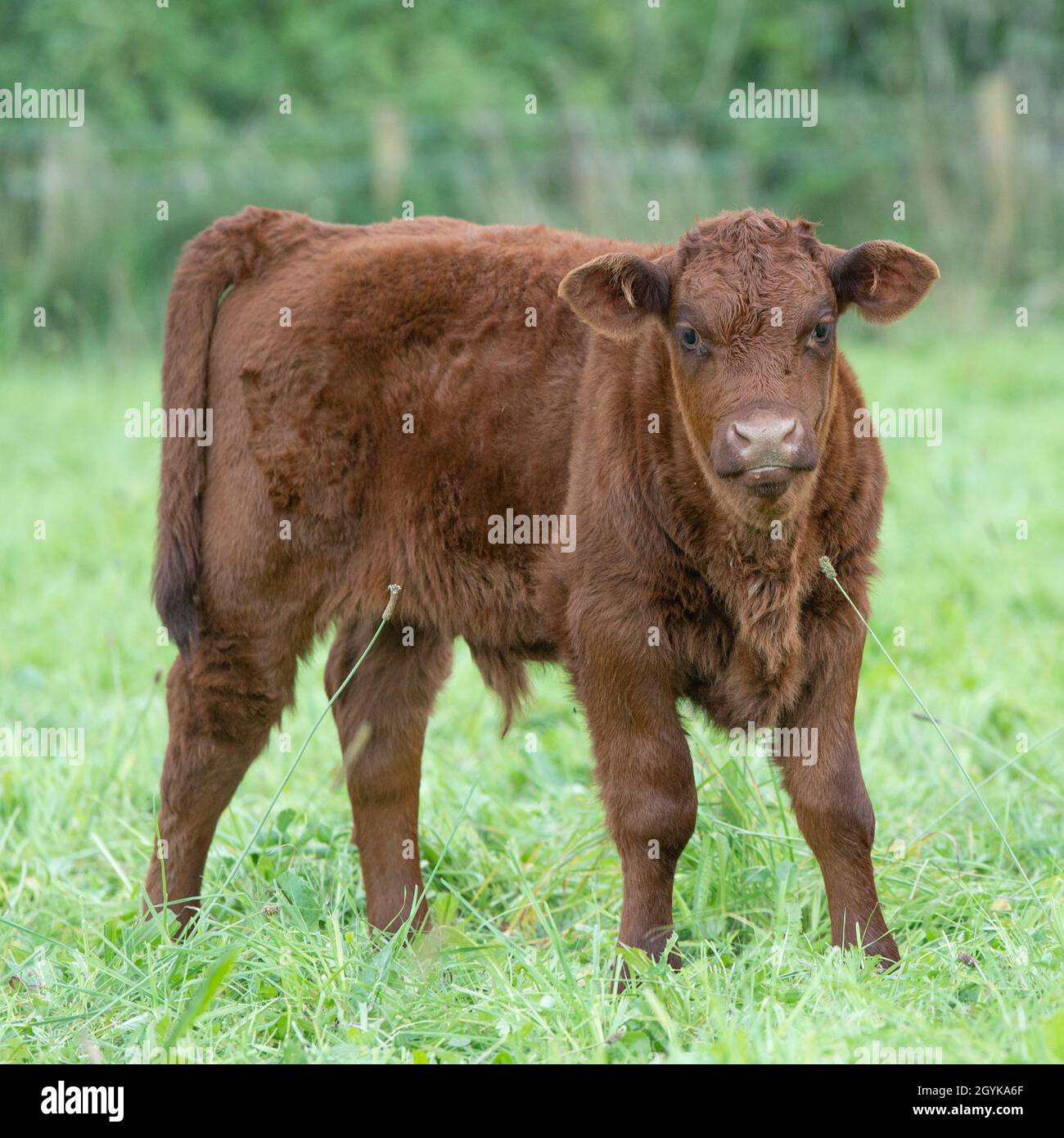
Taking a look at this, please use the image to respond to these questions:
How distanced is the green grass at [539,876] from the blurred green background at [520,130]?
5327 millimetres

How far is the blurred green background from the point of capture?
1281 centimetres

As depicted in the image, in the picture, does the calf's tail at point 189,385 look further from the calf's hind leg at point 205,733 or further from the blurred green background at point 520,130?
the blurred green background at point 520,130

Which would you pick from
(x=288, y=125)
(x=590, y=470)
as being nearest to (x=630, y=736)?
(x=590, y=470)

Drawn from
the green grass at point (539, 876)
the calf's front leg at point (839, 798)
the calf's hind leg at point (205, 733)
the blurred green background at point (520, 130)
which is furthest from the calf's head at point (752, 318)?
the blurred green background at point (520, 130)

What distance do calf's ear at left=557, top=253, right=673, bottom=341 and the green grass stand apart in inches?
49.5

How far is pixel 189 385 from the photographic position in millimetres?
4613

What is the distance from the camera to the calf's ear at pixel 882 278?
12.6 ft

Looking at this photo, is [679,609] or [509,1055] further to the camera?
[679,609]

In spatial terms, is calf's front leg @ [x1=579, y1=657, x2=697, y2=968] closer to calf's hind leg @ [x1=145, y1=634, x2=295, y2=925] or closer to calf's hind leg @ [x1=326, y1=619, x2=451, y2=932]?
calf's hind leg @ [x1=326, y1=619, x2=451, y2=932]

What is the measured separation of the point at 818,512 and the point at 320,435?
1446mm

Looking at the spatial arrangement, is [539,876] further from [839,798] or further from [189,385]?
[189,385]

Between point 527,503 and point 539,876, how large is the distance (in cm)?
118

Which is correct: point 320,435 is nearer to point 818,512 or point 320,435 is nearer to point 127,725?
point 818,512

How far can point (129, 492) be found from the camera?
8.91m
